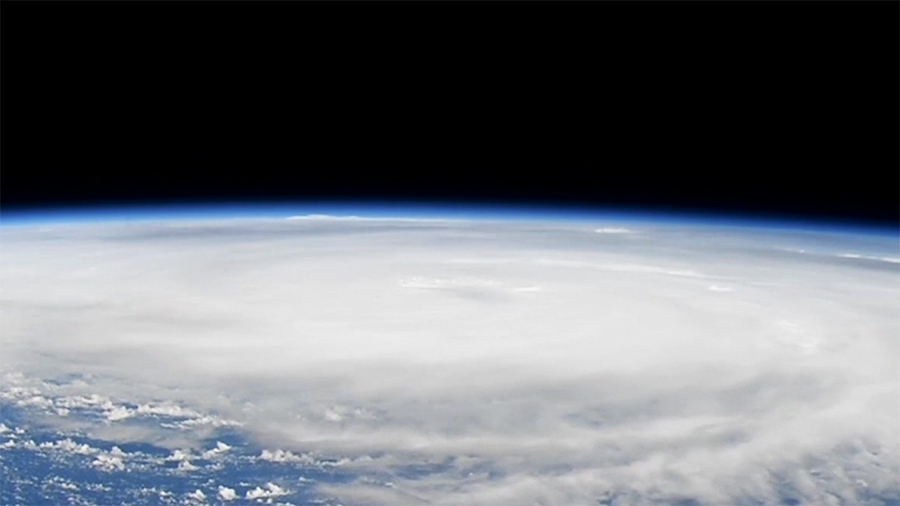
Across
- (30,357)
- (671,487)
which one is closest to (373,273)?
(30,357)

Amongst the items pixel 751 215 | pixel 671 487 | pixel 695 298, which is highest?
pixel 751 215

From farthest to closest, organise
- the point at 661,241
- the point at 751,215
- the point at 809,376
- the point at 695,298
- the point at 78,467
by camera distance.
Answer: the point at 661,241 < the point at 751,215 < the point at 695,298 < the point at 809,376 < the point at 78,467

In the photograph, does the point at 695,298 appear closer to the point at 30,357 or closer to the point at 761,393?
the point at 761,393

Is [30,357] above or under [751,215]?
under

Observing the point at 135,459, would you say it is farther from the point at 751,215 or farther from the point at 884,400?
the point at 751,215

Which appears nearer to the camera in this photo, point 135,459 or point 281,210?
point 135,459

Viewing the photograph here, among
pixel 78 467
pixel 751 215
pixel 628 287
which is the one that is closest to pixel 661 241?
pixel 751 215

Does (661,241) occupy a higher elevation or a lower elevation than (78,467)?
higher

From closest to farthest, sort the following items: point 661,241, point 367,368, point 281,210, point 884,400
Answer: point 884,400 → point 367,368 → point 281,210 → point 661,241

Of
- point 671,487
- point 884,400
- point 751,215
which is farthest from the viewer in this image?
point 751,215
